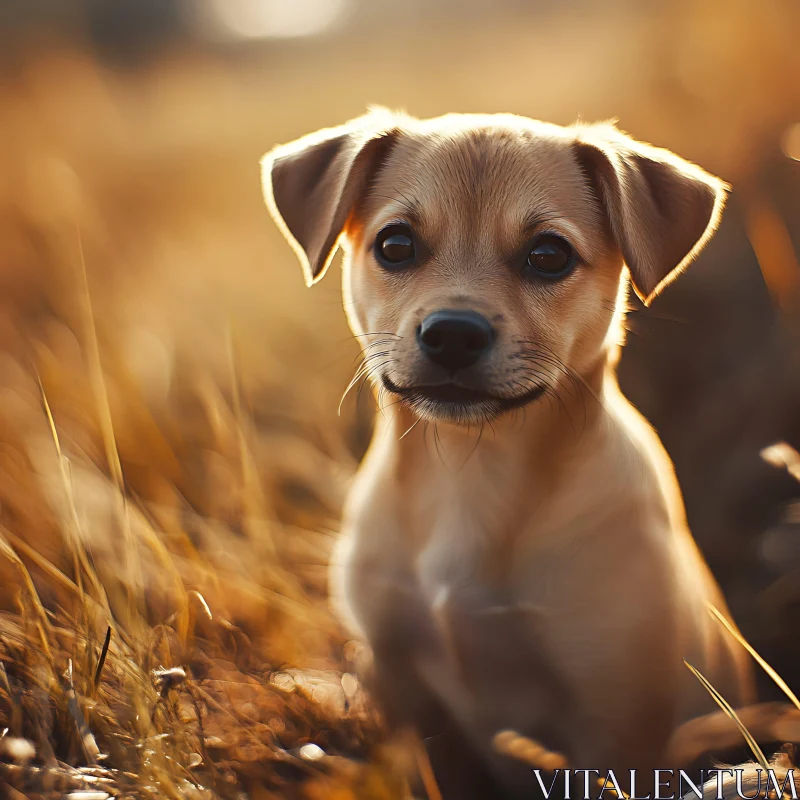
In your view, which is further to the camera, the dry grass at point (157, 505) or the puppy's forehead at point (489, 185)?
the puppy's forehead at point (489, 185)

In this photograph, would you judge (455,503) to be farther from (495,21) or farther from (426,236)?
(495,21)

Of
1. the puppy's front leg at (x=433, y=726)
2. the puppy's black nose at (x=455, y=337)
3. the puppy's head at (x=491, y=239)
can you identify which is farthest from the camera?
the puppy's front leg at (x=433, y=726)

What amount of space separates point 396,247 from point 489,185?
1.08ft

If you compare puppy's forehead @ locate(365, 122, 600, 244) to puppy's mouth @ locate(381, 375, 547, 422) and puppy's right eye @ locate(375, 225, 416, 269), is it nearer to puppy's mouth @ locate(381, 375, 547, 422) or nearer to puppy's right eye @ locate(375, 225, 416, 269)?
puppy's right eye @ locate(375, 225, 416, 269)

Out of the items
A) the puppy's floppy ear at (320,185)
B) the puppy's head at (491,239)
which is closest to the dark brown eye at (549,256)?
the puppy's head at (491,239)

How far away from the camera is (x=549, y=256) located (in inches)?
92.3

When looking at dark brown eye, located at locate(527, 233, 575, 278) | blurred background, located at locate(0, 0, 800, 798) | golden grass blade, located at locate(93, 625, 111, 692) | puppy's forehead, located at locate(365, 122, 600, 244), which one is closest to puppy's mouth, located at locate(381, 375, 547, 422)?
dark brown eye, located at locate(527, 233, 575, 278)

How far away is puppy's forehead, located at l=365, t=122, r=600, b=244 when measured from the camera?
2336mm

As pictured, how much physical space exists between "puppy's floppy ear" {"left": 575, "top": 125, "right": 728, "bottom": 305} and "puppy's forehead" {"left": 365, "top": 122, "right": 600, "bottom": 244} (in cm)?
10

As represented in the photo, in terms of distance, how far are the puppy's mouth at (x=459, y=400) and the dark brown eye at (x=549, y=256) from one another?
0.35 metres

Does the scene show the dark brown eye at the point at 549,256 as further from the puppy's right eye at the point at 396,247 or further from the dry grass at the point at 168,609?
the dry grass at the point at 168,609

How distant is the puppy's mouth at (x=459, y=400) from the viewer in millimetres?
2232

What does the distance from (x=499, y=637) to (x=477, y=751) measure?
655mm

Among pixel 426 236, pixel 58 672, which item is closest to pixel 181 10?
pixel 426 236
